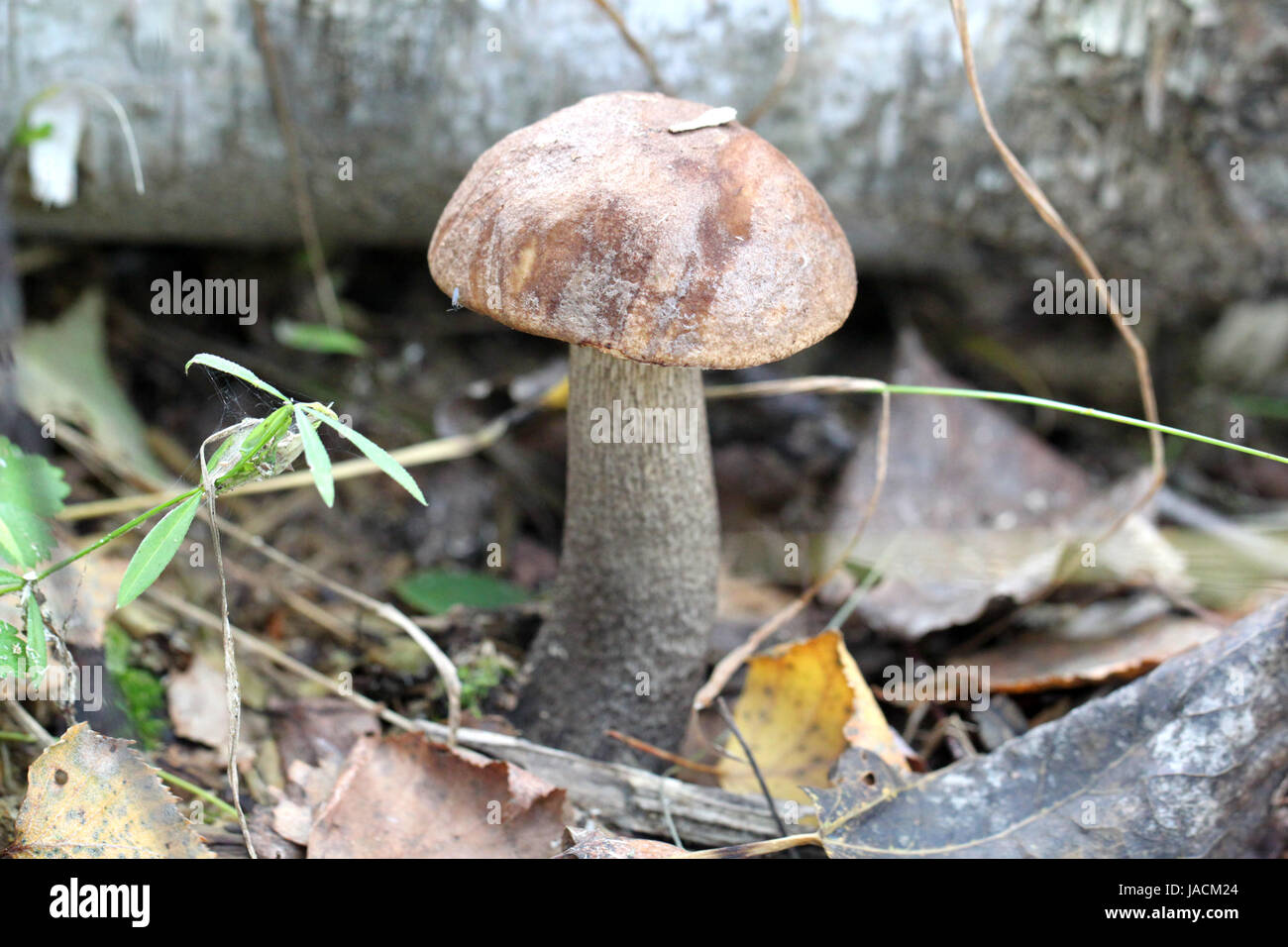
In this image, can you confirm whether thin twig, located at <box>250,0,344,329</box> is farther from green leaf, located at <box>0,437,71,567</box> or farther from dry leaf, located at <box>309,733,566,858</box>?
dry leaf, located at <box>309,733,566,858</box>

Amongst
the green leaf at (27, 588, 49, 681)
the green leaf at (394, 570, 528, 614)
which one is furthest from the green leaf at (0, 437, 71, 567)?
the green leaf at (394, 570, 528, 614)

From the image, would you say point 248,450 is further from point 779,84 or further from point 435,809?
point 779,84

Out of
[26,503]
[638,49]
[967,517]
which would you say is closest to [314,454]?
[26,503]

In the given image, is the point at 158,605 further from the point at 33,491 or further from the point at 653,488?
the point at 653,488

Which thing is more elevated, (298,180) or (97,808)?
(298,180)
